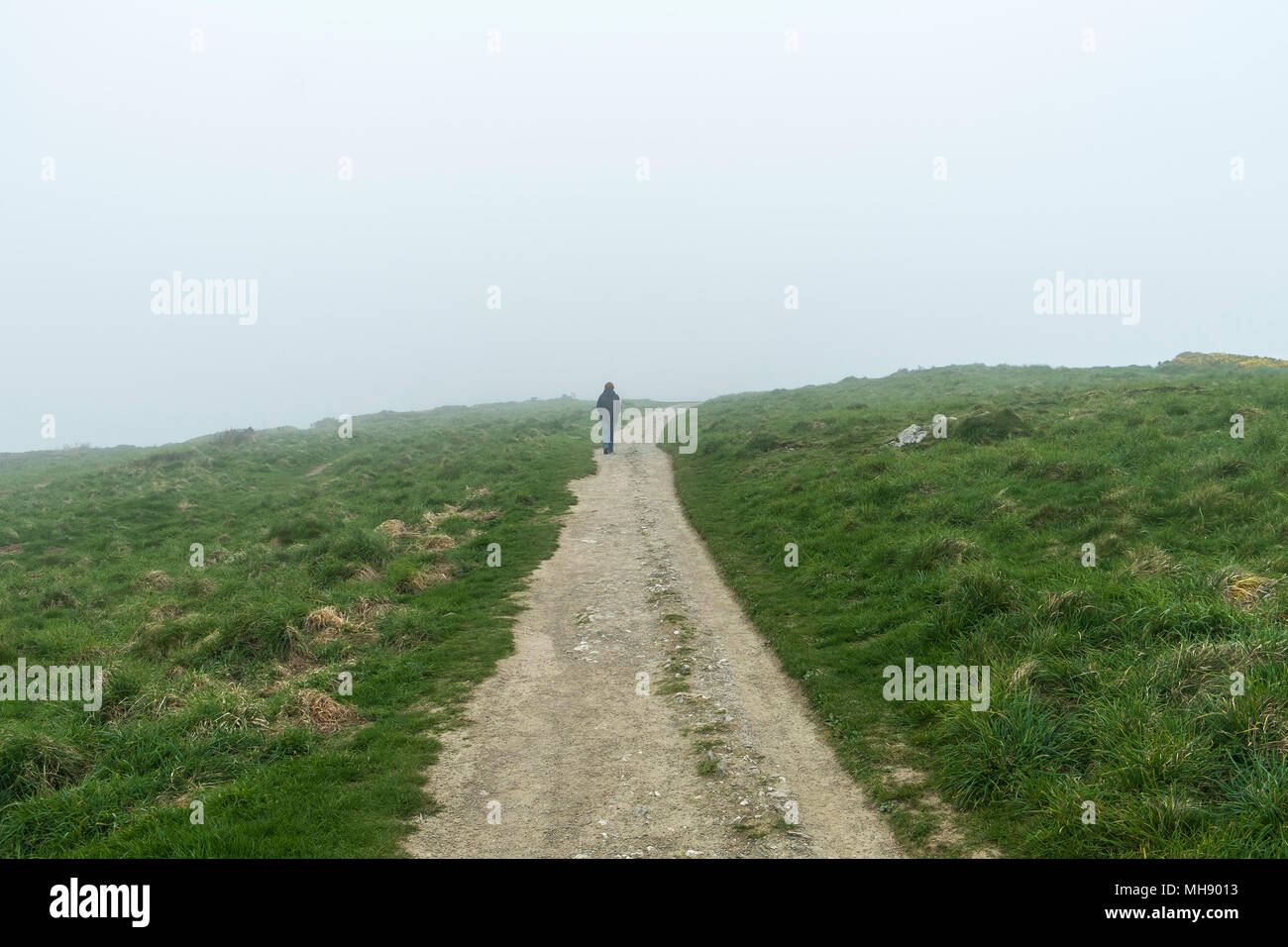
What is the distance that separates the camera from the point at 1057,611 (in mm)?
9805

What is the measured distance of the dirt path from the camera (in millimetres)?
6996

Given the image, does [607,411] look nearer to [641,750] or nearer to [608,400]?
[608,400]

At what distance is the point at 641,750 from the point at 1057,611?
6.41 metres

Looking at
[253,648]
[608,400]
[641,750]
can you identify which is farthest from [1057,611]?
[608,400]

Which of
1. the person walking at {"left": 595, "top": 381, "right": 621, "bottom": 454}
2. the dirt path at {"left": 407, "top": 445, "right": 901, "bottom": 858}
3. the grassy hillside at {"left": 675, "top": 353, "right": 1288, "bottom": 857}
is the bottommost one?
the dirt path at {"left": 407, "top": 445, "right": 901, "bottom": 858}

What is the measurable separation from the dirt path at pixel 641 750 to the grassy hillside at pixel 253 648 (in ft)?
2.39

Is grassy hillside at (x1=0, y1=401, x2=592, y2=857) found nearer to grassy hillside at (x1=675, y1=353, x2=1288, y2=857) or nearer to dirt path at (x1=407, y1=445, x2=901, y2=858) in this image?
dirt path at (x1=407, y1=445, x2=901, y2=858)

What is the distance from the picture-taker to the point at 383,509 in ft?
81.2

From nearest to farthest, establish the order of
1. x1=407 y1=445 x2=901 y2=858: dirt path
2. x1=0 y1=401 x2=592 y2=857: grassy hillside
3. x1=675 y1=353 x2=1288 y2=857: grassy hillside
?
x1=675 y1=353 x2=1288 y2=857: grassy hillside, x1=407 y1=445 x2=901 y2=858: dirt path, x1=0 y1=401 x2=592 y2=857: grassy hillside

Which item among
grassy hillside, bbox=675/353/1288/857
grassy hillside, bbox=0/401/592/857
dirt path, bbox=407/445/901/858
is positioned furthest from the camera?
grassy hillside, bbox=0/401/592/857

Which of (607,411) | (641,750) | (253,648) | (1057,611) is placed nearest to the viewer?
(641,750)

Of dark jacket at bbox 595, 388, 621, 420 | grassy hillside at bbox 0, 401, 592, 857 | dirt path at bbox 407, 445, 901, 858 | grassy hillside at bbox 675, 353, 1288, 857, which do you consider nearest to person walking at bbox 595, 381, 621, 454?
dark jacket at bbox 595, 388, 621, 420

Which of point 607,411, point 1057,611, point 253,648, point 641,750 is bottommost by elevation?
point 641,750

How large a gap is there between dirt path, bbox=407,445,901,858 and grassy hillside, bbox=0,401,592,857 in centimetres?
73
